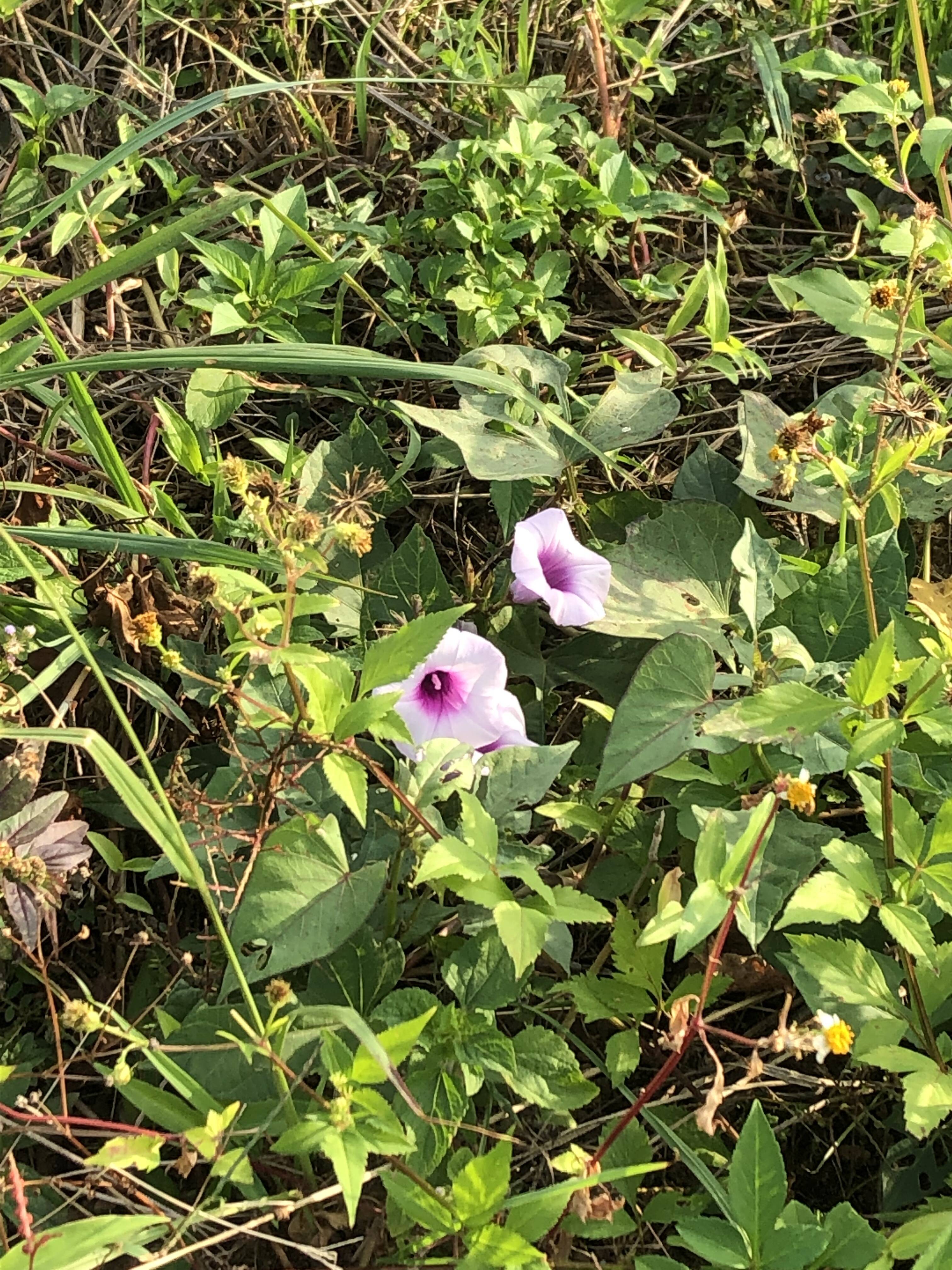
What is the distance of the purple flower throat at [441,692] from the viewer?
4.35 ft

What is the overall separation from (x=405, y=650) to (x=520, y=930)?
0.29 m

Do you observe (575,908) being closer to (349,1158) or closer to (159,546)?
(349,1158)

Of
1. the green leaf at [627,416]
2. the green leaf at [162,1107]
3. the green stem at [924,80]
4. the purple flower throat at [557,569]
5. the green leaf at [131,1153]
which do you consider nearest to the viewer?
the green leaf at [131,1153]

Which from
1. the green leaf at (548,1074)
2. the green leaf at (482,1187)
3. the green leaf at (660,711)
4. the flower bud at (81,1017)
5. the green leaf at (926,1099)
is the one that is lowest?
the green leaf at (548,1074)

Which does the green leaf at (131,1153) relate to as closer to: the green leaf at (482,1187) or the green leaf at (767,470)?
the green leaf at (482,1187)

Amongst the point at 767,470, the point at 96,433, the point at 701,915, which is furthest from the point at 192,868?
the point at 767,470

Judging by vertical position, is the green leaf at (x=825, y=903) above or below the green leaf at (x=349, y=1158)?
below

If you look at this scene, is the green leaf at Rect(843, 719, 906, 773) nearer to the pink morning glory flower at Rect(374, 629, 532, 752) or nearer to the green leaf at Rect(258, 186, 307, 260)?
the pink morning glory flower at Rect(374, 629, 532, 752)

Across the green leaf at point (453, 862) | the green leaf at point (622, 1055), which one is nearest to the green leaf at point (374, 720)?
the green leaf at point (453, 862)

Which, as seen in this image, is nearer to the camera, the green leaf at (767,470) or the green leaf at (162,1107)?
the green leaf at (162,1107)

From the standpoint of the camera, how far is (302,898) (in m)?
1.12

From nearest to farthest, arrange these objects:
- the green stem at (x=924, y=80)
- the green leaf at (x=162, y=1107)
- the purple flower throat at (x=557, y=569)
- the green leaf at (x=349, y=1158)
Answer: the green leaf at (x=349, y=1158) → the green leaf at (x=162, y=1107) → the purple flower throat at (x=557, y=569) → the green stem at (x=924, y=80)

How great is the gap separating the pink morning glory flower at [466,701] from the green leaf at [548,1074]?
1.09ft

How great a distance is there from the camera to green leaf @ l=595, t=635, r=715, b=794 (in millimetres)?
1188
